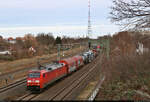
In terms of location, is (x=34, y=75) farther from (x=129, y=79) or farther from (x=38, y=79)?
(x=129, y=79)

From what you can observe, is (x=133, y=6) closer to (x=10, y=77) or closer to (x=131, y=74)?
(x=131, y=74)

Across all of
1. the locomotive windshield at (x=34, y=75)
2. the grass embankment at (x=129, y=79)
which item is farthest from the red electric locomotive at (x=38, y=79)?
the grass embankment at (x=129, y=79)

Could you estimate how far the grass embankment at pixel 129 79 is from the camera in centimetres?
1300

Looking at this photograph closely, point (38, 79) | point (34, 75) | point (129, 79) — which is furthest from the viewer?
point (34, 75)

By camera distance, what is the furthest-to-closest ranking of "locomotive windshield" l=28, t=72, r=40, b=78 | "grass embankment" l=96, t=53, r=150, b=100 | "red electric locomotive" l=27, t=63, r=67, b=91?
"locomotive windshield" l=28, t=72, r=40, b=78 → "red electric locomotive" l=27, t=63, r=67, b=91 → "grass embankment" l=96, t=53, r=150, b=100

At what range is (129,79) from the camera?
1645cm

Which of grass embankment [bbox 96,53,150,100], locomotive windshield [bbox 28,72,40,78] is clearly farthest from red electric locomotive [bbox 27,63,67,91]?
grass embankment [bbox 96,53,150,100]

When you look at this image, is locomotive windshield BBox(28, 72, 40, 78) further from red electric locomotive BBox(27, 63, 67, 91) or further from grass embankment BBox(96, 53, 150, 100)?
grass embankment BBox(96, 53, 150, 100)

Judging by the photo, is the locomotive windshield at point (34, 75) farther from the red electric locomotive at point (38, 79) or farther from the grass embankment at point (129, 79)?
the grass embankment at point (129, 79)

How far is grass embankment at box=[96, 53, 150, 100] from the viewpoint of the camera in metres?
13.0

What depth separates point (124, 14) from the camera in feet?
27.1

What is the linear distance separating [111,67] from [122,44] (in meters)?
5.72

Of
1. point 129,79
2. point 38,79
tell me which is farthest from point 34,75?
point 129,79

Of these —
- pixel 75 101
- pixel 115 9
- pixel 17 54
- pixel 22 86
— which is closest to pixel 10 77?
pixel 22 86
